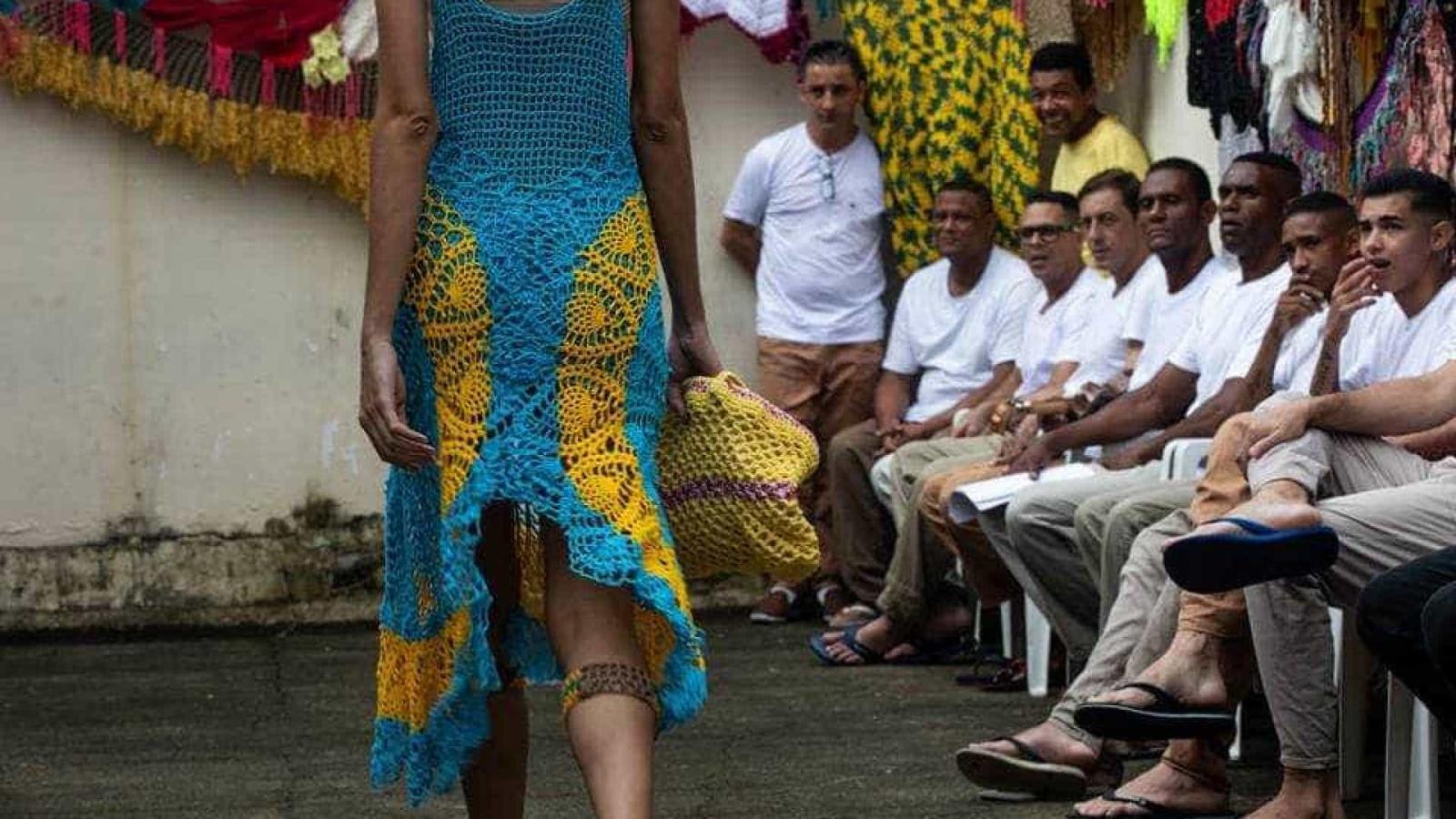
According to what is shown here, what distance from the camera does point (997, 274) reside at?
945 cm

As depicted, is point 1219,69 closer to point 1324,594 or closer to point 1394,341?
point 1394,341

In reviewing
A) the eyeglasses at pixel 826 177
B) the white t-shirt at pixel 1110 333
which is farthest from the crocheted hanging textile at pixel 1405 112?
the eyeglasses at pixel 826 177

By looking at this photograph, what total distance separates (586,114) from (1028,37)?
18.6 ft

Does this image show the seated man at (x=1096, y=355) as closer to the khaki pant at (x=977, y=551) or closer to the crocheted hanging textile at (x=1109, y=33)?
the khaki pant at (x=977, y=551)

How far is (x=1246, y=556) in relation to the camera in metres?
5.02

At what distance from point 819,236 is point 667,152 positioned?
222 inches

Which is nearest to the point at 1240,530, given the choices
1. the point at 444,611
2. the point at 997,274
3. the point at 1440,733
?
the point at 1440,733

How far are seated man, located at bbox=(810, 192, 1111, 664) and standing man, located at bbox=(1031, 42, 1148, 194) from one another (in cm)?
33

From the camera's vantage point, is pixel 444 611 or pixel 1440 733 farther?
pixel 1440 733

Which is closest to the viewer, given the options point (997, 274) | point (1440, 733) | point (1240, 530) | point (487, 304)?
point (487, 304)

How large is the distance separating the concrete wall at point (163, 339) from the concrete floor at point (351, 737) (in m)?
0.66

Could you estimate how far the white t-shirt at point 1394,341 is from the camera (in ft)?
19.8

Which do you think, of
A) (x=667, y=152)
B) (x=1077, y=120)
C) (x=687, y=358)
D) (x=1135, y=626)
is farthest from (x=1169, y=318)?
(x=667, y=152)

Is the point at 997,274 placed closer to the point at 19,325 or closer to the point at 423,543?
the point at 19,325
